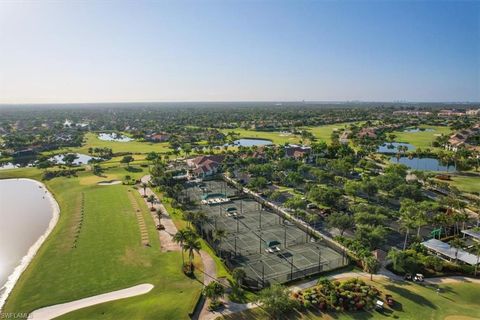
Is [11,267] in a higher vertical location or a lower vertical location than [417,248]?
lower

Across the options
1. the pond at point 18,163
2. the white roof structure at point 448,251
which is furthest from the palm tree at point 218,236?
the pond at point 18,163

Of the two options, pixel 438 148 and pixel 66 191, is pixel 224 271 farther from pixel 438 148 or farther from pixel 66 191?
pixel 438 148

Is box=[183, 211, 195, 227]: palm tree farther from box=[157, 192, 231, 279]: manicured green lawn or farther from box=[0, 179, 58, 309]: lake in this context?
box=[0, 179, 58, 309]: lake

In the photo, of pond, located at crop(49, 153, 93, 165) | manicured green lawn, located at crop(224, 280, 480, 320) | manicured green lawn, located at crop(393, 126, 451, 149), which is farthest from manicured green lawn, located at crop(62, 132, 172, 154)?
manicured green lawn, located at crop(393, 126, 451, 149)

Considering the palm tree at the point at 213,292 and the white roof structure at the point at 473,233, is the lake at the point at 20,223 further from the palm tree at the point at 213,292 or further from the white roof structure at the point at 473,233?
the white roof structure at the point at 473,233

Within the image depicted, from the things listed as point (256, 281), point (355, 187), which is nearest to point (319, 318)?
point (256, 281)

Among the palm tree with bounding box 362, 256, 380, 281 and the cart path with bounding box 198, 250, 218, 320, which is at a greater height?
the palm tree with bounding box 362, 256, 380, 281
